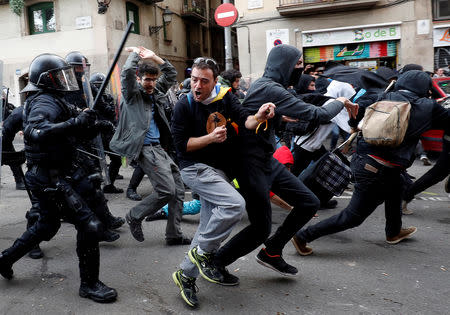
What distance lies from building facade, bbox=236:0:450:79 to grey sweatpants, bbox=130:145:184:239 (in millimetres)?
11494

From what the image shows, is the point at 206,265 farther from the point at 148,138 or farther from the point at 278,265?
the point at 148,138

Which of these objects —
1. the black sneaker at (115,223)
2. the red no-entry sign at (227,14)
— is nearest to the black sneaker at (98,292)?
the black sneaker at (115,223)

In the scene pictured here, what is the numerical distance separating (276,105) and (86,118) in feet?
4.53

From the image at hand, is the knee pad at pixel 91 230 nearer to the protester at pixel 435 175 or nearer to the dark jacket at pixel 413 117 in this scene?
the dark jacket at pixel 413 117

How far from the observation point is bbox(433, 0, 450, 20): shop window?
47.9 ft

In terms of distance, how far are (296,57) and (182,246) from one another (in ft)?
7.09

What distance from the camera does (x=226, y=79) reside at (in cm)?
692

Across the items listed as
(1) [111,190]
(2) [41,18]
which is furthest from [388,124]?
(2) [41,18]

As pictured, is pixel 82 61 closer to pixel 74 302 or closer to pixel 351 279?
pixel 74 302

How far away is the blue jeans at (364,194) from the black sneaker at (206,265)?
1021 mm

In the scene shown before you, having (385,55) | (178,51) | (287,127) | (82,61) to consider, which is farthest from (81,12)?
(287,127)

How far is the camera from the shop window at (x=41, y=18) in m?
18.1

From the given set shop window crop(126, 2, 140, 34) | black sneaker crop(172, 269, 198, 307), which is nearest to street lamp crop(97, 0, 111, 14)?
shop window crop(126, 2, 140, 34)

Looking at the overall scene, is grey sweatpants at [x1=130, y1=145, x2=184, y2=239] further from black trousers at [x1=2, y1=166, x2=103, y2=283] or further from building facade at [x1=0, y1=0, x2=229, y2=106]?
building facade at [x1=0, y1=0, x2=229, y2=106]
